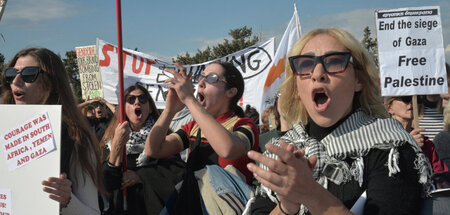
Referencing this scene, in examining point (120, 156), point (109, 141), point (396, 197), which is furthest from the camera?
point (109, 141)

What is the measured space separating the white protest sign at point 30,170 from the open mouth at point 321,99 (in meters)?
1.22

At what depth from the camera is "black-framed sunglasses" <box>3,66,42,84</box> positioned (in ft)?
7.42

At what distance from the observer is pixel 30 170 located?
76.7 inches

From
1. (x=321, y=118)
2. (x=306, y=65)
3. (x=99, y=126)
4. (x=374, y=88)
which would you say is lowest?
(x=99, y=126)

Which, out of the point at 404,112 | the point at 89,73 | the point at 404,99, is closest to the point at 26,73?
the point at 404,112

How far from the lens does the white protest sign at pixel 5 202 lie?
197 cm

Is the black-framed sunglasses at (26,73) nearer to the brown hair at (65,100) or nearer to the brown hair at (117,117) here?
the brown hair at (65,100)

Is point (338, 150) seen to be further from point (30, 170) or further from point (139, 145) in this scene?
point (139, 145)

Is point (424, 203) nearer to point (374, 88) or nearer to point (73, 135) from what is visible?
point (374, 88)

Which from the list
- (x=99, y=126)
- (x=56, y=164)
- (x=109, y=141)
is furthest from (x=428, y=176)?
(x=99, y=126)

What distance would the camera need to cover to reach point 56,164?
6.32 feet

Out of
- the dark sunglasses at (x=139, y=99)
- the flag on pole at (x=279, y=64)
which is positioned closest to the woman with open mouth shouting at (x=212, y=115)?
the dark sunglasses at (x=139, y=99)

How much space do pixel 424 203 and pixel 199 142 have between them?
158cm

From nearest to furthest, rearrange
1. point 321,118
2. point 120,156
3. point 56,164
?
point 321,118, point 56,164, point 120,156
